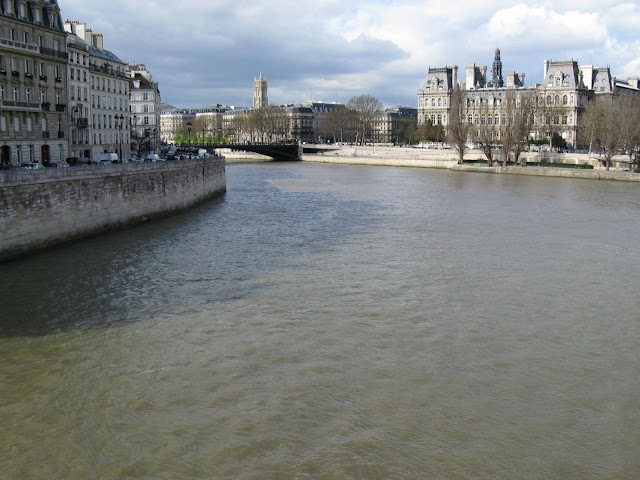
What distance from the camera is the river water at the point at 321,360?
950 centimetres

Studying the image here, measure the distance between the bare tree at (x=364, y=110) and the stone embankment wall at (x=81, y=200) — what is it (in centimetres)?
8338

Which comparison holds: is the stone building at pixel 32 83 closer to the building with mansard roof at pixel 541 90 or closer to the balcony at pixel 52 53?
the balcony at pixel 52 53

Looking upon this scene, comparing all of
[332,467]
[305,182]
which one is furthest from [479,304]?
[305,182]

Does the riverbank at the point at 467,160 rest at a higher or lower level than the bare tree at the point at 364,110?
lower

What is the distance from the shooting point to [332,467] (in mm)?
9180

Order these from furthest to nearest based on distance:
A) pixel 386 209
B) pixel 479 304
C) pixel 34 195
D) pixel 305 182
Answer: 1. pixel 305 182
2. pixel 386 209
3. pixel 34 195
4. pixel 479 304

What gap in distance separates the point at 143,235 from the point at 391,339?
49.3ft

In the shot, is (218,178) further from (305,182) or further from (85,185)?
(85,185)

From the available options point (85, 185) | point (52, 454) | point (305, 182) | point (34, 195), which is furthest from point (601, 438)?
point (305, 182)

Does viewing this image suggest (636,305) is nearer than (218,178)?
Yes

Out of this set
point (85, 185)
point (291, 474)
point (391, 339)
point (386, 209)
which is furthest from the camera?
point (386, 209)

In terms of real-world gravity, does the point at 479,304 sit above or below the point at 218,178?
below

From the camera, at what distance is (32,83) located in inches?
1298

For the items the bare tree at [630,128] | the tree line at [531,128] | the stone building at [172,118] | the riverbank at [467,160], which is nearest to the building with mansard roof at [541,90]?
the riverbank at [467,160]
